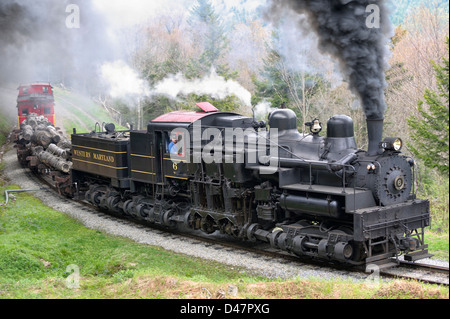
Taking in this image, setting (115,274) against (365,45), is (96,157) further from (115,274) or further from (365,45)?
(365,45)

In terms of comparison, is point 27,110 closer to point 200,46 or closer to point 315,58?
point 200,46

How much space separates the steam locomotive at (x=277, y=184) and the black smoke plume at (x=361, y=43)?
2.14ft

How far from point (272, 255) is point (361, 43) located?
5527 millimetres

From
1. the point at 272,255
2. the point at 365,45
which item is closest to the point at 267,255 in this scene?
the point at 272,255

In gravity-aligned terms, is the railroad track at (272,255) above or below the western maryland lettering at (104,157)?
below

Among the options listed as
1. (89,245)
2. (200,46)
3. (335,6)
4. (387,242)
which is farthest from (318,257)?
(200,46)

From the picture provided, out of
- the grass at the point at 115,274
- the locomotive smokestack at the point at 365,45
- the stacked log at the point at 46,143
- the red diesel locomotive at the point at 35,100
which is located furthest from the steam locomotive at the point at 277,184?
the red diesel locomotive at the point at 35,100

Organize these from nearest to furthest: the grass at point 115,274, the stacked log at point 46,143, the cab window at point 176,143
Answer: the grass at point 115,274 < the cab window at point 176,143 < the stacked log at point 46,143

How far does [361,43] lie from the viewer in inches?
423

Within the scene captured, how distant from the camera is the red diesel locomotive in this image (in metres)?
33.9

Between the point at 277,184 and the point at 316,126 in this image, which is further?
the point at 277,184

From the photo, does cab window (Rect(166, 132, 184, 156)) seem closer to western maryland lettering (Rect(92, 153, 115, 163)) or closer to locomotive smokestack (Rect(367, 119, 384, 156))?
western maryland lettering (Rect(92, 153, 115, 163))

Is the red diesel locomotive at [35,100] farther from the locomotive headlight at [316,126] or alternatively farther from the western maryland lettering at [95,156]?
the locomotive headlight at [316,126]

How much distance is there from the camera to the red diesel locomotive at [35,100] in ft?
111
